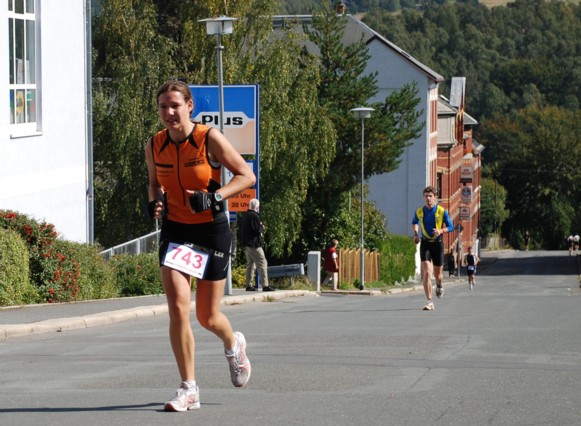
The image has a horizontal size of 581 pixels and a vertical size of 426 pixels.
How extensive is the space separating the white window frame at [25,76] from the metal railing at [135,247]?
3.12m

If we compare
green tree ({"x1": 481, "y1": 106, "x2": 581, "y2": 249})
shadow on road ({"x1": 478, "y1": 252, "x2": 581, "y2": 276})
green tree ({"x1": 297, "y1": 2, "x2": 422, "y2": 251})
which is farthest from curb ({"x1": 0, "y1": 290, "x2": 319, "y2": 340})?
green tree ({"x1": 481, "y1": 106, "x2": 581, "y2": 249})

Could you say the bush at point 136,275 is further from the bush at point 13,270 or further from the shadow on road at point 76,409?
the shadow on road at point 76,409

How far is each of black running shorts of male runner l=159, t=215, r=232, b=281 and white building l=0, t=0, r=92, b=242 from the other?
15.0 metres

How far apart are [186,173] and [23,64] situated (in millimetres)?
16981

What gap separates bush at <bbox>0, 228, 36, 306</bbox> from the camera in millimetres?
16125

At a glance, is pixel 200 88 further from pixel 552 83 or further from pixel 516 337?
pixel 552 83

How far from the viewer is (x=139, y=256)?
23.5 metres

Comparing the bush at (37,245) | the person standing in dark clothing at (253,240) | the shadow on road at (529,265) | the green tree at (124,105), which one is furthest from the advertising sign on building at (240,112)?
the shadow on road at (529,265)

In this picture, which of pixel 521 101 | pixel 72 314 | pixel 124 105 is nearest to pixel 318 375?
pixel 72 314

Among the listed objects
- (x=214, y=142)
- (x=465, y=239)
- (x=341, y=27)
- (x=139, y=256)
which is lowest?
(x=465, y=239)

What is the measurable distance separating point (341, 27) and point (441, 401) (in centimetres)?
4213

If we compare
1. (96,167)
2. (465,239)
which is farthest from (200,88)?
(465,239)

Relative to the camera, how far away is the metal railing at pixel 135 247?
82.9ft

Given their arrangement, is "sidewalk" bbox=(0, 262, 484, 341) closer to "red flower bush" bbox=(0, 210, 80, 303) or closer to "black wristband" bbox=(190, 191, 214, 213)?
"red flower bush" bbox=(0, 210, 80, 303)
